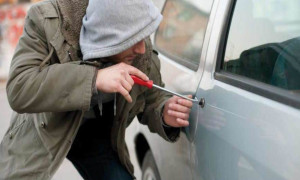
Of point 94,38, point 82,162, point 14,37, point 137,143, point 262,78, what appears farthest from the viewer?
point 14,37

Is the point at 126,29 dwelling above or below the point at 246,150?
above

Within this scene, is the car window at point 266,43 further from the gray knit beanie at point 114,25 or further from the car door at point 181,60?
the gray knit beanie at point 114,25

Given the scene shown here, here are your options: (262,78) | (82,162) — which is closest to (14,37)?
(82,162)

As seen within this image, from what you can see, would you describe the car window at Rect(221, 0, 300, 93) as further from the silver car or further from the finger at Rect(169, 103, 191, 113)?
the finger at Rect(169, 103, 191, 113)

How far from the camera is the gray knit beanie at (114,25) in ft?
4.82

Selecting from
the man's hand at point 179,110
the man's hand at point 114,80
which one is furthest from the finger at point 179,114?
the man's hand at point 114,80

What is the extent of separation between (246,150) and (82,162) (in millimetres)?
973

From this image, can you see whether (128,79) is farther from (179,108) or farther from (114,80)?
(179,108)

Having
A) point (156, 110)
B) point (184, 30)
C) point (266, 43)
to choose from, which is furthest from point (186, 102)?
point (184, 30)

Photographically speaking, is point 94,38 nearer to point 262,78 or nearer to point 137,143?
point 262,78

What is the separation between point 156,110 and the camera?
6.06 ft

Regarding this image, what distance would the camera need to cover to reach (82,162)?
78.4 inches

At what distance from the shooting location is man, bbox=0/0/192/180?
142 centimetres

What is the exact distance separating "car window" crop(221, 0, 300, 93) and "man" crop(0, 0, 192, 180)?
32 cm
